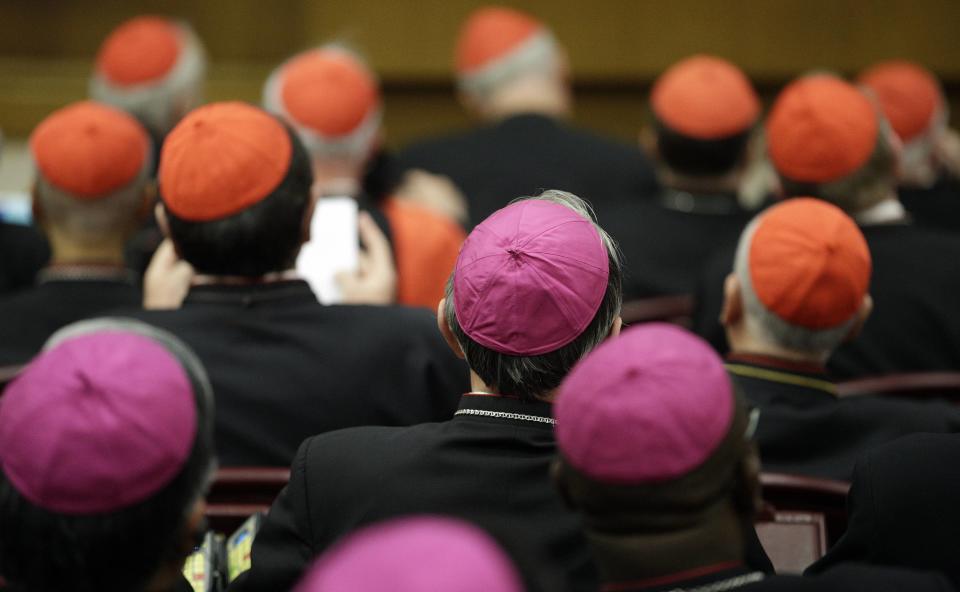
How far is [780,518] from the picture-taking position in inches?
83.0

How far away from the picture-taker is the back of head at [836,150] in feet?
10.7

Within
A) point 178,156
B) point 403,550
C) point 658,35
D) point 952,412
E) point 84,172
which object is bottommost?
point 658,35

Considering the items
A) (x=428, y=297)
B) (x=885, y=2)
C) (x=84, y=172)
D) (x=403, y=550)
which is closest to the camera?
(x=403, y=550)

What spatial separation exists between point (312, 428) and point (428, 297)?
40.9 inches

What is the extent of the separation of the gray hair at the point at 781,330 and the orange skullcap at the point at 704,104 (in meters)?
1.57

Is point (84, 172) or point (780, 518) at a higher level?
point (84, 172)

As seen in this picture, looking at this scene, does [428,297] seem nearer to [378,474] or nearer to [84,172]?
[84,172]

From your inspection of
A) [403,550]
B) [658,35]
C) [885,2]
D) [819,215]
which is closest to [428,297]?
[819,215]

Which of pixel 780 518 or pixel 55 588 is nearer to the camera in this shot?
pixel 55 588

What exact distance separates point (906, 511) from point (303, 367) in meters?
1.18

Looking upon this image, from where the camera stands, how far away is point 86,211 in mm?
3189

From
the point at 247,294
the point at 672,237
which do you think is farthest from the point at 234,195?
the point at 672,237

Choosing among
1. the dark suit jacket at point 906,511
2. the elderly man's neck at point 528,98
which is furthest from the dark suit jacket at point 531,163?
the dark suit jacket at point 906,511

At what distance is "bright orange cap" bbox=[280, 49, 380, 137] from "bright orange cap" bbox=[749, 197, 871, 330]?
5.42 feet
